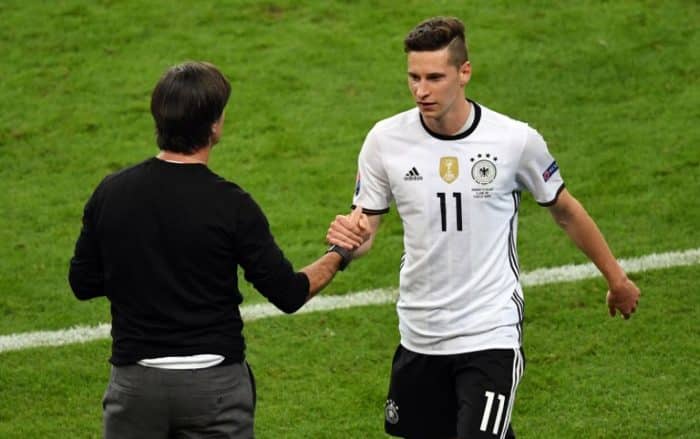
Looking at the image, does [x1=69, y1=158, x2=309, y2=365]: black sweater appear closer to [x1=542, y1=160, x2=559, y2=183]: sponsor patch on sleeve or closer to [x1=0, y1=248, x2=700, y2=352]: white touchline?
[x1=542, y1=160, x2=559, y2=183]: sponsor patch on sleeve

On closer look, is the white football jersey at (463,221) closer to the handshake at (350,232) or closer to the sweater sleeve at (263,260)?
the handshake at (350,232)

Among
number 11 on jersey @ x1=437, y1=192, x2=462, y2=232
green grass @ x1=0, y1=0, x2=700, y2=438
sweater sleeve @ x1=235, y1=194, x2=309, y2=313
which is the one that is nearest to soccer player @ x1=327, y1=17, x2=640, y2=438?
number 11 on jersey @ x1=437, y1=192, x2=462, y2=232

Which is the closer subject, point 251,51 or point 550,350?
point 550,350

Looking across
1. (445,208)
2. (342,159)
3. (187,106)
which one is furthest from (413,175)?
(342,159)

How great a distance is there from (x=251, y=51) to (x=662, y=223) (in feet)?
15.7

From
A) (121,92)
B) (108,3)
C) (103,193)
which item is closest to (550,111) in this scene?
(121,92)

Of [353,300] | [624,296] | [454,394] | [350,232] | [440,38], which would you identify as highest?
[440,38]

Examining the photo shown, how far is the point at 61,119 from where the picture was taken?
13062mm

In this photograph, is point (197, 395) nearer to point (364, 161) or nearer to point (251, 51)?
point (364, 161)

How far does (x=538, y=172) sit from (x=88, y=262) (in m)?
2.06

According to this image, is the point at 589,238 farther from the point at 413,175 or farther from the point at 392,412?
the point at 392,412

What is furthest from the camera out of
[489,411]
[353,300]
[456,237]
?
[353,300]

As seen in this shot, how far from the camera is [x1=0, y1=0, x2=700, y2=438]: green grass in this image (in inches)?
338

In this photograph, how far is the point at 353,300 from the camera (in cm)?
996
